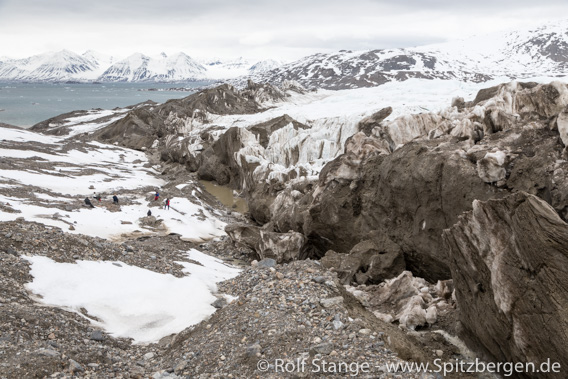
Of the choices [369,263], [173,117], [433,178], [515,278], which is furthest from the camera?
[173,117]

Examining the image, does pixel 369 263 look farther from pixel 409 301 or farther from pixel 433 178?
pixel 409 301

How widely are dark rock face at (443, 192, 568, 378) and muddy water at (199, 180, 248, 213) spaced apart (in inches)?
1179

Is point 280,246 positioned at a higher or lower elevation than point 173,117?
lower

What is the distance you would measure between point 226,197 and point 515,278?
3735cm

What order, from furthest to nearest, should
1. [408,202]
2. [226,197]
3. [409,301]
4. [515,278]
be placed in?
1. [226,197]
2. [408,202]
3. [409,301]
4. [515,278]

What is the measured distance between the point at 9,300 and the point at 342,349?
28.1 feet

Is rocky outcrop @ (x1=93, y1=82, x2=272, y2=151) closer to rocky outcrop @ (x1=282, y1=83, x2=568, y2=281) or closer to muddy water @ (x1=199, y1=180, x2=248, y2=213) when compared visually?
muddy water @ (x1=199, y1=180, x2=248, y2=213)

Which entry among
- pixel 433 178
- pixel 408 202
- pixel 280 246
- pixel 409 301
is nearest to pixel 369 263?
pixel 408 202

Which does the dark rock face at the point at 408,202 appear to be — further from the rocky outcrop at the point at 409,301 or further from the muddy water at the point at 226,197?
the muddy water at the point at 226,197

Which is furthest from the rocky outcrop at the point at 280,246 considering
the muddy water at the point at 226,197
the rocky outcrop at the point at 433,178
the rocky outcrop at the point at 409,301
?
the muddy water at the point at 226,197

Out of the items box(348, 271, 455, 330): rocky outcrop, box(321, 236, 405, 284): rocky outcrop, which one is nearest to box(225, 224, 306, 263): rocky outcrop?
box(321, 236, 405, 284): rocky outcrop

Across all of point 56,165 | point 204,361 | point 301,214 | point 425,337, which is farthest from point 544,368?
point 56,165

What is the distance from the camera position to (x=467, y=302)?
935cm

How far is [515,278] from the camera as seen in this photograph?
754cm
